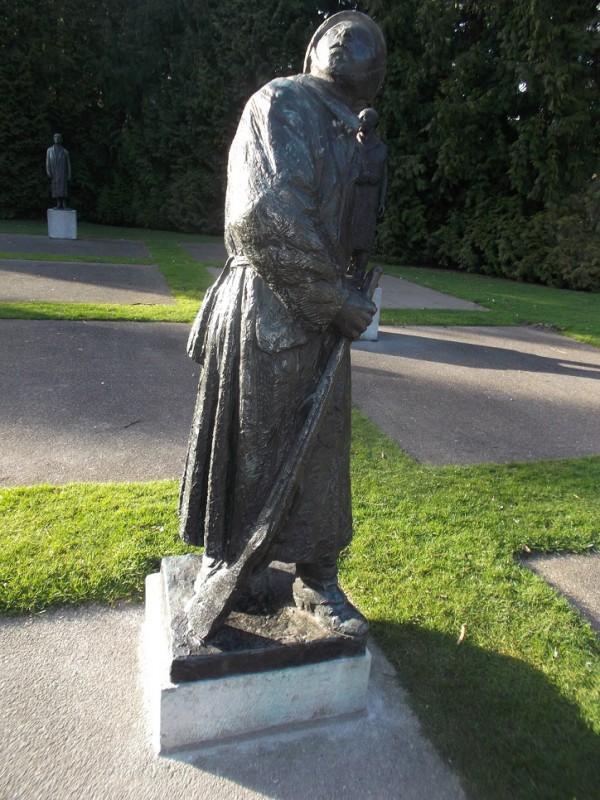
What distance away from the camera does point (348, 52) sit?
1920 mm

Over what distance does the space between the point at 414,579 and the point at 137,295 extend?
8411 millimetres

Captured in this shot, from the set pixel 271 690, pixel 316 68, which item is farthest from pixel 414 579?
pixel 316 68

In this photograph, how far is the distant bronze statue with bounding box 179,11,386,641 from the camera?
5.94 ft

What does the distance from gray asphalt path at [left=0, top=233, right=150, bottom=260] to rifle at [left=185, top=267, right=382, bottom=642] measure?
13.6 metres

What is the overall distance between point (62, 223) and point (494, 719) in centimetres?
1774

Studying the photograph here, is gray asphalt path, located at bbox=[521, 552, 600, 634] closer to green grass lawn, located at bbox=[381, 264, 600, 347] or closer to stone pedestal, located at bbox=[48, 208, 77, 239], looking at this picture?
green grass lawn, located at bbox=[381, 264, 600, 347]

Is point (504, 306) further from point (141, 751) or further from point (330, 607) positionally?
point (141, 751)

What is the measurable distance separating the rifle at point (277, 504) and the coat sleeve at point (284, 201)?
25 cm

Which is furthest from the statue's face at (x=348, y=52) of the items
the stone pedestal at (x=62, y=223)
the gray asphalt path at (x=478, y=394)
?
A: the stone pedestal at (x=62, y=223)

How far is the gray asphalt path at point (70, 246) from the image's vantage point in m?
15.0

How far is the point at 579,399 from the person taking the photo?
6930mm

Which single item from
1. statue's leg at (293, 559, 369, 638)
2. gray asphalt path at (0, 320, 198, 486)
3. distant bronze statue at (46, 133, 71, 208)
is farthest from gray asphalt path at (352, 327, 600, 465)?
distant bronze statue at (46, 133, 71, 208)

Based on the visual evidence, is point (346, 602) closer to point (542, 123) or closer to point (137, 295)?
point (137, 295)

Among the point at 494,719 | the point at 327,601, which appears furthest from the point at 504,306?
the point at 327,601
